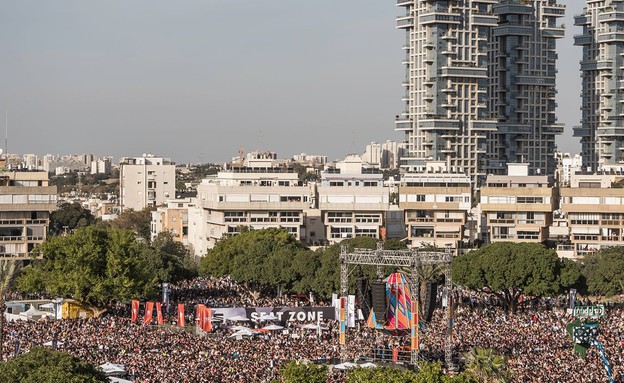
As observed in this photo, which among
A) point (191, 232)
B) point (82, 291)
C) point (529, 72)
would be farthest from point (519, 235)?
point (529, 72)

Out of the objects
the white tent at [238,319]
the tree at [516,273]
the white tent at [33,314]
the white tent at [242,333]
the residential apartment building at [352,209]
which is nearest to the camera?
the white tent at [242,333]

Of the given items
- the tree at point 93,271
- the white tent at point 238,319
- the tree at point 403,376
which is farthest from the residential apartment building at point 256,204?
A: the tree at point 403,376

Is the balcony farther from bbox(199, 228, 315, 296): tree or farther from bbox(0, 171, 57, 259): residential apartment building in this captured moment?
bbox(0, 171, 57, 259): residential apartment building

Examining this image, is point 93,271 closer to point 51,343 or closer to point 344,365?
point 51,343

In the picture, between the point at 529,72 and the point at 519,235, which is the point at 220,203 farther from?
the point at 529,72

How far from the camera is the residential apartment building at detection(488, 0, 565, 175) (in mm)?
186125

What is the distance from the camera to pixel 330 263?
90062 millimetres

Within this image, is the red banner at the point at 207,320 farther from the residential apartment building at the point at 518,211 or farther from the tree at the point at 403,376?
the residential apartment building at the point at 518,211

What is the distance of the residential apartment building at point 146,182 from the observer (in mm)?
184375

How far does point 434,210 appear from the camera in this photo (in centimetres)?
12000

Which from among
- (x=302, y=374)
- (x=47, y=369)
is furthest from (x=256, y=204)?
(x=47, y=369)

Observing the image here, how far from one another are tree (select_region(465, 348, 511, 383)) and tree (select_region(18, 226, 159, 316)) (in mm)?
31533

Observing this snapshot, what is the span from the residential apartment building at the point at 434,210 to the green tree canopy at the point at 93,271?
4088cm

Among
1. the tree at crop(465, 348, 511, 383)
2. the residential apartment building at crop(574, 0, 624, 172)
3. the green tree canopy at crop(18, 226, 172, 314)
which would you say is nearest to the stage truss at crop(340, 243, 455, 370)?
the tree at crop(465, 348, 511, 383)
